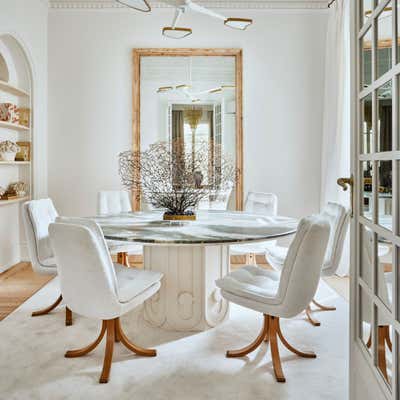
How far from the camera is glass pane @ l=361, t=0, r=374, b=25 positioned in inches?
50.4

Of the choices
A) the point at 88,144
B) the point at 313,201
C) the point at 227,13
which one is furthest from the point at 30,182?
the point at 313,201

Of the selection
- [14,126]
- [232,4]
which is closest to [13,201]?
[14,126]

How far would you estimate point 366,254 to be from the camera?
1.34 meters

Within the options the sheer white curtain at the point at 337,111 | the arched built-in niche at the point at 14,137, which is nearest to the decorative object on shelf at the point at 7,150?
the arched built-in niche at the point at 14,137

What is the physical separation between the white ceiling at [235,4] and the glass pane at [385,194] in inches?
151

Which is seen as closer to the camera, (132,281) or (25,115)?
(132,281)

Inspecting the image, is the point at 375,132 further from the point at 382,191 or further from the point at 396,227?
the point at 396,227

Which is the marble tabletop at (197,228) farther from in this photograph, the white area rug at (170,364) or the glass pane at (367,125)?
the glass pane at (367,125)

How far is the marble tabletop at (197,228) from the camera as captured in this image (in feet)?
6.59

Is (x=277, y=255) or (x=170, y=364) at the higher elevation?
(x=277, y=255)

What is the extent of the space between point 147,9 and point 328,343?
2573mm

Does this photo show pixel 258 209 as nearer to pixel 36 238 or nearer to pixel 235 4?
pixel 36 238

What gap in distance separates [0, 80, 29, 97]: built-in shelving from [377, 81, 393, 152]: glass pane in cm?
353

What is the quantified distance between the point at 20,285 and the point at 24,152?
4.81 feet
